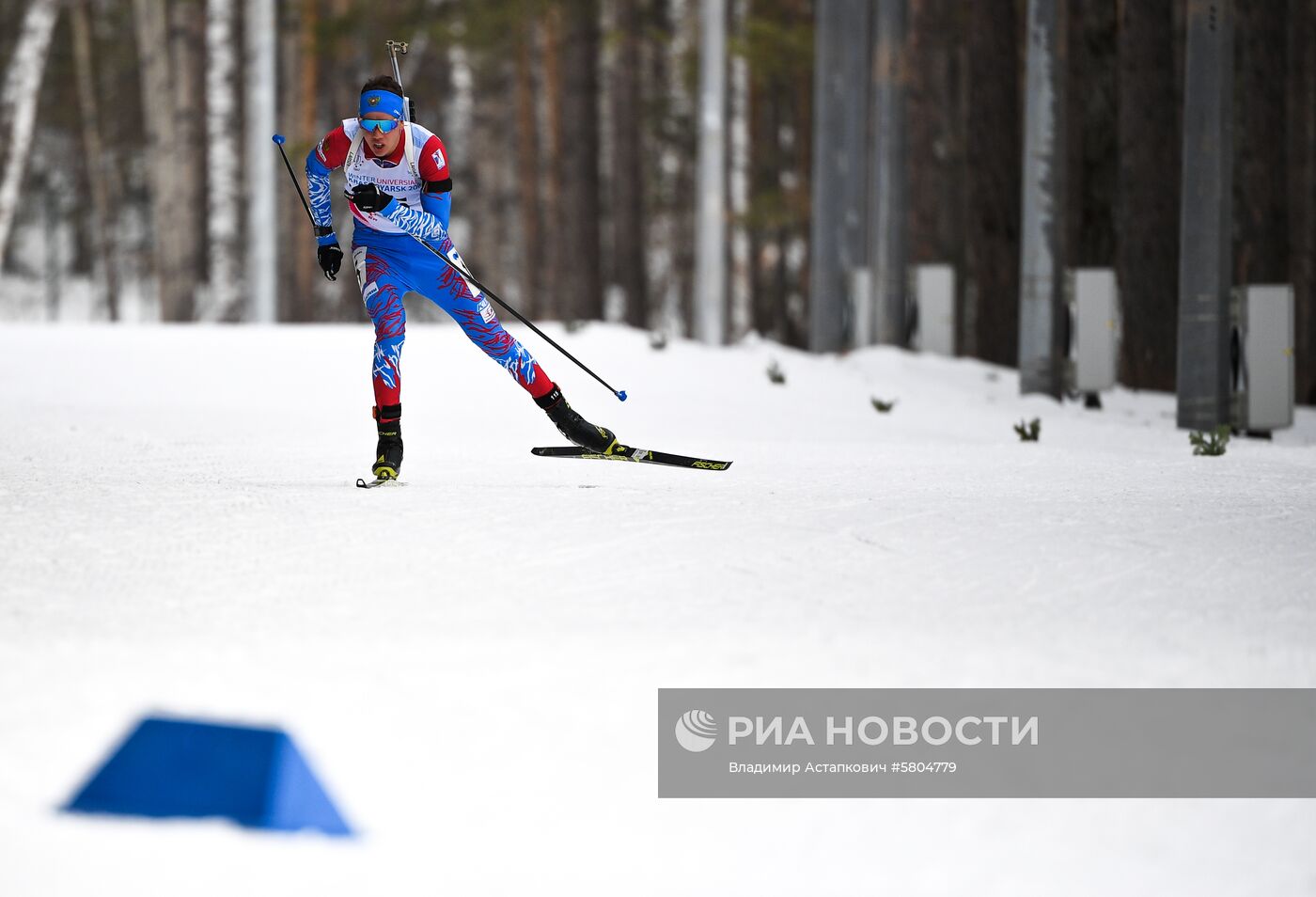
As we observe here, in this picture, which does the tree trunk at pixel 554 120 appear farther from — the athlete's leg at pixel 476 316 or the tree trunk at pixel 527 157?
the athlete's leg at pixel 476 316

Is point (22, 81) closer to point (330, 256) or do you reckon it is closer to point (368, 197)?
point (330, 256)

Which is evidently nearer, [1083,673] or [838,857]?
[838,857]

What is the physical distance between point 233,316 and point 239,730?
18428mm

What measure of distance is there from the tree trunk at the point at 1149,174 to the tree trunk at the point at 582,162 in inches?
389

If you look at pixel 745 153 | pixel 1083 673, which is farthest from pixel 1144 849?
pixel 745 153

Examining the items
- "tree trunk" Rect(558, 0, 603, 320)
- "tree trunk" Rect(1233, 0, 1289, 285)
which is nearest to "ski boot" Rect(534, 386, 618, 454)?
"tree trunk" Rect(1233, 0, 1289, 285)

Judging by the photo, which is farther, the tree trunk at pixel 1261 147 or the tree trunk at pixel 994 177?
the tree trunk at pixel 994 177

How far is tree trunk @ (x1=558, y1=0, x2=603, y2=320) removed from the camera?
24.2m

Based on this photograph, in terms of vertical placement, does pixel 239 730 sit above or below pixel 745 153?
below

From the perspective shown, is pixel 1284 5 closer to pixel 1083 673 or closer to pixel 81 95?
pixel 1083 673

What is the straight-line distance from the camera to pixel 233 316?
21.7 m

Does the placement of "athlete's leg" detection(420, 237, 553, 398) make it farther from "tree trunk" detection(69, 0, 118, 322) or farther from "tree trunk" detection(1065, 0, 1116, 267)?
"tree trunk" detection(69, 0, 118, 322)

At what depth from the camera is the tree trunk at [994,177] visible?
17.1 m

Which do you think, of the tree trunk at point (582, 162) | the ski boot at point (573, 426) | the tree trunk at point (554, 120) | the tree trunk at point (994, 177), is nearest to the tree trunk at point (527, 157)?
the tree trunk at point (554, 120)
